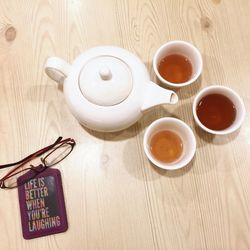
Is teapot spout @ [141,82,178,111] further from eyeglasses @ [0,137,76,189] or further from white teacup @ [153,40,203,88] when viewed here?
eyeglasses @ [0,137,76,189]

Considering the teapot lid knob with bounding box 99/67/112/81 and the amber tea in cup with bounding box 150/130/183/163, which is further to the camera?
the amber tea in cup with bounding box 150/130/183/163

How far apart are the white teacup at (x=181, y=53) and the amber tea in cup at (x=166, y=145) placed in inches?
4.6

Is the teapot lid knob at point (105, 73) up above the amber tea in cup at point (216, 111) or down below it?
above

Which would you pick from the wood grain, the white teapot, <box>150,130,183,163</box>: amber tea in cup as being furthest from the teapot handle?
<box>150,130,183,163</box>: amber tea in cup

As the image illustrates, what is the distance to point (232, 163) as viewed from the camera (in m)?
0.77

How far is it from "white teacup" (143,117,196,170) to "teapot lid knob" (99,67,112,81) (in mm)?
163

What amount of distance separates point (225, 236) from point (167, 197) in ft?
0.53

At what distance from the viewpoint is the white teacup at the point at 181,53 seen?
2.38 feet

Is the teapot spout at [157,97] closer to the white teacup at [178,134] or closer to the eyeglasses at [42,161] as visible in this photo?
the white teacup at [178,134]

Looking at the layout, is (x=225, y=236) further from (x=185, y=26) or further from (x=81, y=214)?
(x=185, y=26)

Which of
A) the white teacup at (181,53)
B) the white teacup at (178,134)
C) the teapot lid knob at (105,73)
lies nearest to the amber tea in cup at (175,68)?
the white teacup at (181,53)

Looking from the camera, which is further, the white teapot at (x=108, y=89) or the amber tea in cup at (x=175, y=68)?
the amber tea in cup at (x=175, y=68)

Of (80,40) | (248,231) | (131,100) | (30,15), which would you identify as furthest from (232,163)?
(30,15)

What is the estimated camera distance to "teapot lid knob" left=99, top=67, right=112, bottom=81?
0.57 meters
